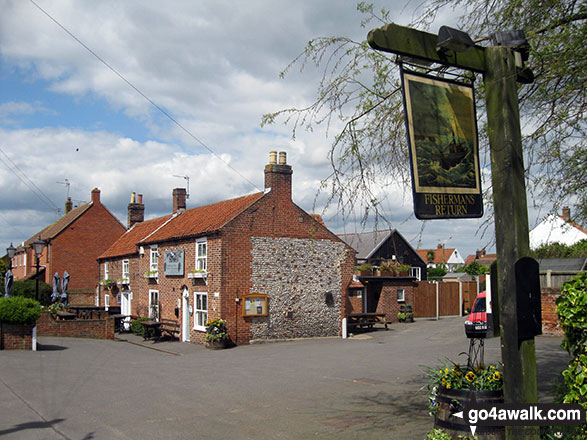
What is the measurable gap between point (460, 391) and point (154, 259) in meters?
25.1

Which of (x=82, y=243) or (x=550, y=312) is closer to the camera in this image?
(x=550, y=312)

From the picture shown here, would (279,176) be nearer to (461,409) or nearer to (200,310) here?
(200,310)

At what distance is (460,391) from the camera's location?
18.0ft

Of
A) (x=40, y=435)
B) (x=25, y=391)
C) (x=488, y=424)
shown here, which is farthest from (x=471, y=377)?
(x=25, y=391)

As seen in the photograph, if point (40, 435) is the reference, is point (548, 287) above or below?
above

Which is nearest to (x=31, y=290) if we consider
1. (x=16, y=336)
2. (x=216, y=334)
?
(x=16, y=336)

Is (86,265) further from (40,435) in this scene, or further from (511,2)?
(511,2)

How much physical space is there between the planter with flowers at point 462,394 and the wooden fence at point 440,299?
2983 centimetres

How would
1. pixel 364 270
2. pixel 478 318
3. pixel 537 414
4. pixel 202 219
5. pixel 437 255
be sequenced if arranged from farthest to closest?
pixel 437 255 < pixel 364 270 < pixel 202 219 < pixel 478 318 < pixel 537 414

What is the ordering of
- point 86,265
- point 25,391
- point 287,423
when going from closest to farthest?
point 287,423 < point 25,391 < point 86,265

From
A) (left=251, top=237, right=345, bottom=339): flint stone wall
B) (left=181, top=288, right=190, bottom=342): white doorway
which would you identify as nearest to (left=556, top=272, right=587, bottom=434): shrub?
(left=251, top=237, right=345, bottom=339): flint stone wall

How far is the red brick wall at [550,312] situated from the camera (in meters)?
20.0

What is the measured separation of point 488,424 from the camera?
5152mm

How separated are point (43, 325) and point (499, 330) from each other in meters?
23.3
